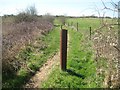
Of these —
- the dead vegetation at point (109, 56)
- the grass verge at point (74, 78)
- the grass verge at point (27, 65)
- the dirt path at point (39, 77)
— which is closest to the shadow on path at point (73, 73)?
the grass verge at point (74, 78)

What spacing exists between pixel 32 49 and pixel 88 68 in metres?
6.48

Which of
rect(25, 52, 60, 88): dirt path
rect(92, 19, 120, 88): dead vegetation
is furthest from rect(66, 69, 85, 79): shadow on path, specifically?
rect(25, 52, 60, 88): dirt path

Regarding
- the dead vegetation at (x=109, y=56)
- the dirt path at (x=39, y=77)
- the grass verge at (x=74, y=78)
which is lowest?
the dirt path at (x=39, y=77)

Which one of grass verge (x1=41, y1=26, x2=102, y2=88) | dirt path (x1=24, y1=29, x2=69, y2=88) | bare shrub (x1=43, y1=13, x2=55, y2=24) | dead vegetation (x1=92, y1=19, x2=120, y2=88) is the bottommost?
dirt path (x1=24, y1=29, x2=69, y2=88)

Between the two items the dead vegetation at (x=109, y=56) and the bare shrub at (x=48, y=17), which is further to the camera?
the bare shrub at (x=48, y=17)

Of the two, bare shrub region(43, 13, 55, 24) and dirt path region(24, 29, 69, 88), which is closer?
dirt path region(24, 29, 69, 88)

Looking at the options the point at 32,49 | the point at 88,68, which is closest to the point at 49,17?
the point at 32,49

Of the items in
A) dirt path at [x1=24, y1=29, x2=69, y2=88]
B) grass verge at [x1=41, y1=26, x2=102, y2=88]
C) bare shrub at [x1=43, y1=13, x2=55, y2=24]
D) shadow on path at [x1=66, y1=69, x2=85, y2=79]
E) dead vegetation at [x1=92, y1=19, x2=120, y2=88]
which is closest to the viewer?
dead vegetation at [x1=92, y1=19, x2=120, y2=88]

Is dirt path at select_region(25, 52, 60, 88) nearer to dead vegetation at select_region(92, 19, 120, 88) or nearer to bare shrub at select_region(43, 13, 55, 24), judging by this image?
dead vegetation at select_region(92, 19, 120, 88)

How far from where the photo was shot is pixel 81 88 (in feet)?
31.1

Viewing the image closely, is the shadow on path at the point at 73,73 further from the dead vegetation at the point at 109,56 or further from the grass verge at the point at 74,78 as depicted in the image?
the dead vegetation at the point at 109,56

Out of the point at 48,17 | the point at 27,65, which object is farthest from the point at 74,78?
the point at 48,17

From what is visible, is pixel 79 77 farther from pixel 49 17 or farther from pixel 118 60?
pixel 49 17

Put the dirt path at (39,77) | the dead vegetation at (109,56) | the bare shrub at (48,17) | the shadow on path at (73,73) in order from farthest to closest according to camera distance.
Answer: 1. the bare shrub at (48,17)
2. the shadow on path at (73,73)
3. the dirt path at (39,77)
4. the dead vegetation at (109,56)
